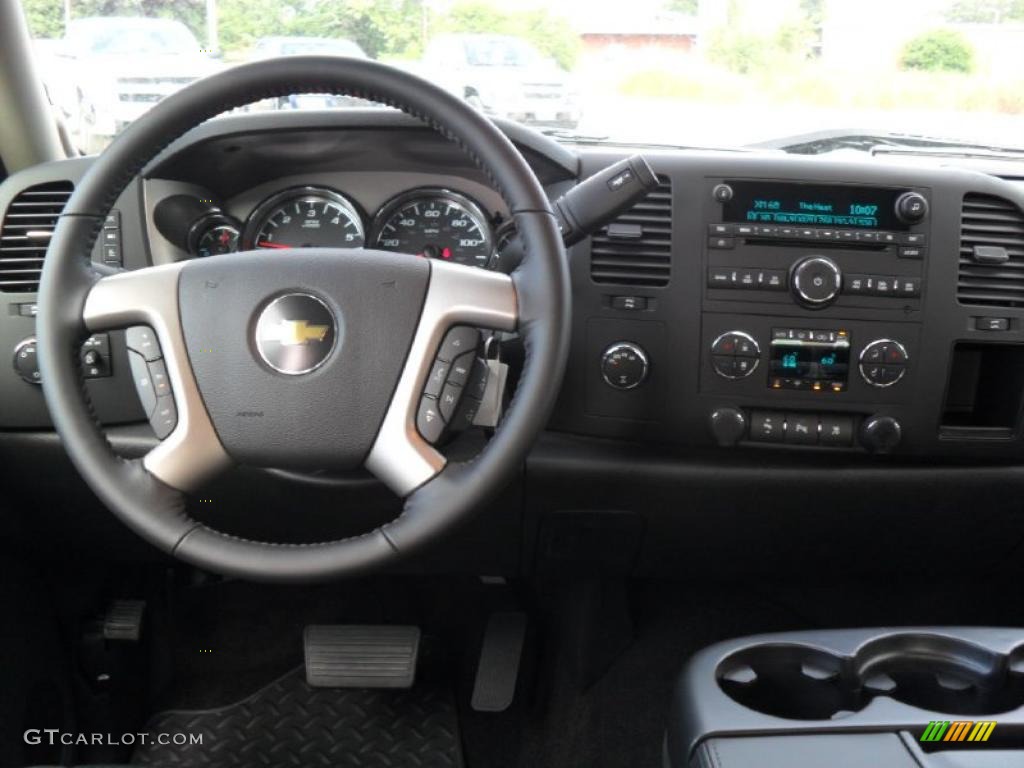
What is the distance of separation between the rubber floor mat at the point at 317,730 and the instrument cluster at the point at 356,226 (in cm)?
98

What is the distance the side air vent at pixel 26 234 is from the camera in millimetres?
1826

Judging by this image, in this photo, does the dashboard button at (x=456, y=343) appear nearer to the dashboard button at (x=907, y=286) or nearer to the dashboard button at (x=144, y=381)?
the dashboard button at (x=144, y=381)

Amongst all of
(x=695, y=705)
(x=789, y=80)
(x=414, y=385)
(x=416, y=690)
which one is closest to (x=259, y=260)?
(x=414, y=385)

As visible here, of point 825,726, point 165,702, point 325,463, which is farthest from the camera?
point 165,702

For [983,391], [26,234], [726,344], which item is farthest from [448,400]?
[983,391]

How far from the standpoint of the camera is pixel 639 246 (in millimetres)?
1755

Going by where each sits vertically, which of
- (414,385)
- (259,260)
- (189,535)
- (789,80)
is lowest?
(189,535)

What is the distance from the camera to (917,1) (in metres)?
1.89

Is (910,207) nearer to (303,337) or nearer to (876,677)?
(876,677)

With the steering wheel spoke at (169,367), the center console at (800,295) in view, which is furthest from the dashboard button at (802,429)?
the steering wheel spoke at (169,367)

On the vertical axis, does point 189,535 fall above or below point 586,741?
above

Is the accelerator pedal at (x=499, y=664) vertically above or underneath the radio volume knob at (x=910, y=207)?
underneath

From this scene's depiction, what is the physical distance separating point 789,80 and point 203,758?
1.69m

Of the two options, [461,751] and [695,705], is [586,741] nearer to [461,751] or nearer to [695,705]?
[461,751]
